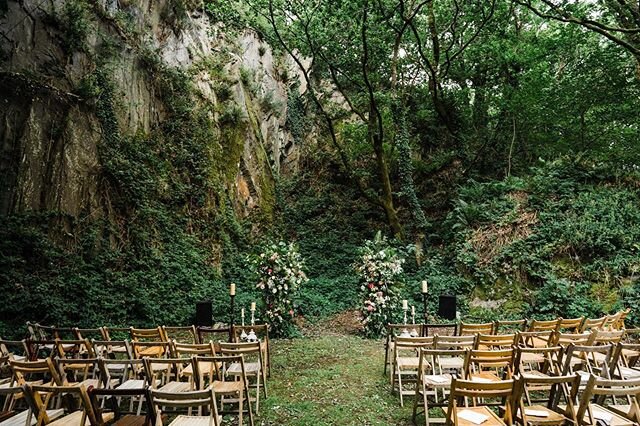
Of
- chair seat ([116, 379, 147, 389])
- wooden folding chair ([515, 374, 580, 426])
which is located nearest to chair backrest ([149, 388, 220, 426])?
chair seat ([116, 379, 147, 389])

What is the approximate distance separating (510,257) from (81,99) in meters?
12.5

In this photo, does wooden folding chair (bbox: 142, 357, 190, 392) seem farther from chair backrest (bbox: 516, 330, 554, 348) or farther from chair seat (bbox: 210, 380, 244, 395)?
chair backrest (bbox: 516, 330, 554, 348)

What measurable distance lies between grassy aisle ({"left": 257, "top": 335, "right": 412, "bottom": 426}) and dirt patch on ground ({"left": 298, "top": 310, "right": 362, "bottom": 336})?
4.44 feet

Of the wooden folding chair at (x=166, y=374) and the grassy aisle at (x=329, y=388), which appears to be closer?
the wooden folding chair at (x=166, y=374)

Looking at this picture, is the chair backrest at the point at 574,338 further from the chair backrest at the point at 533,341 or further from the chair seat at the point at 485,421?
the chair seat at the point at 485,421

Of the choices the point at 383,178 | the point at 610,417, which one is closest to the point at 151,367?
the point at 610,417

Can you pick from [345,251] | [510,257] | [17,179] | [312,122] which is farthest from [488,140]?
[17,179]

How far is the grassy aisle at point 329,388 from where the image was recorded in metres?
5.00

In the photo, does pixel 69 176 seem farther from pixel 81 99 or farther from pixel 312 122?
pixel 312 122

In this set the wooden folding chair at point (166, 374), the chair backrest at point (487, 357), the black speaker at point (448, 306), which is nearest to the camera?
the wooden folding chair at point (166, 374)

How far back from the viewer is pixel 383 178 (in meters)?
14.3

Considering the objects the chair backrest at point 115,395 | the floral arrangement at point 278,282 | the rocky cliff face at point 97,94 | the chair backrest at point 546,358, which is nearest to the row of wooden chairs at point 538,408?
the chair backrest at point 546,358

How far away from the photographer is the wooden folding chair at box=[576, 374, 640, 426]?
3.44 meters

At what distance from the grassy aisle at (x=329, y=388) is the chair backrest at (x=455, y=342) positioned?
101cm
